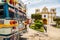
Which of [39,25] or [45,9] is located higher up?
[45,9]

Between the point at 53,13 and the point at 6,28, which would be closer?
the point at 6,28

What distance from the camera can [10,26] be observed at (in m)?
8.55

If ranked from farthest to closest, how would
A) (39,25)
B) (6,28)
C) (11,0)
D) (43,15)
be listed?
(43,15), (39,25), (11,0), (6,28)

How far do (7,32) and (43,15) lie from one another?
55548 mm

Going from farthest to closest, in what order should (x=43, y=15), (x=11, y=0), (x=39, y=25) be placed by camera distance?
(x=43, y=15) → (x=39, y=25) → (x=11, y=0)

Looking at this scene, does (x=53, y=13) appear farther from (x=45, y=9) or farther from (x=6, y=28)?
(x=6, y=28)

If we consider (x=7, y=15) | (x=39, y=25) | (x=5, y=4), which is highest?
(x=5, y=4)

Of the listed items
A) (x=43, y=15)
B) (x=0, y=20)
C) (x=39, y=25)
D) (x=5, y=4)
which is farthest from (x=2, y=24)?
(x=43, y=15)

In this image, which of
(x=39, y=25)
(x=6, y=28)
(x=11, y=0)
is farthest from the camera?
(x=39, y=25)

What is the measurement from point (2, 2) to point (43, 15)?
182 feet

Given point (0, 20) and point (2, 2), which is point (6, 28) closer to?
point (0, 20)

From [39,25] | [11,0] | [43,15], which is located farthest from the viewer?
[43,15]

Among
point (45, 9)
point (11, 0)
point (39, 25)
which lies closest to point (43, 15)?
point (45, 9)

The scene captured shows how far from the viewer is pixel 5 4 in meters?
8.49
